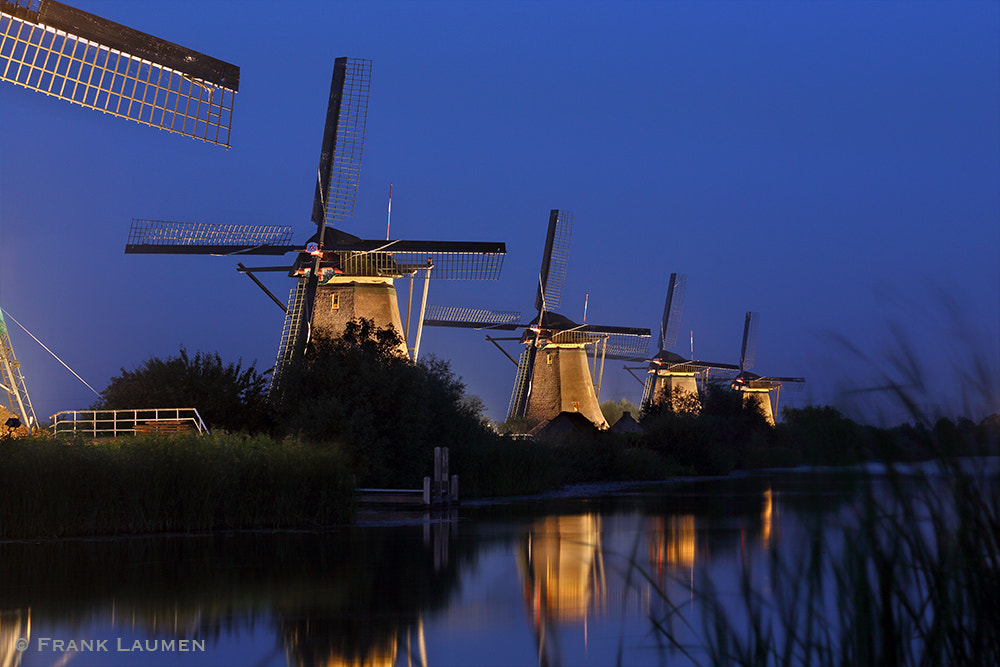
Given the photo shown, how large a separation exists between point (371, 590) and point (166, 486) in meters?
7.84

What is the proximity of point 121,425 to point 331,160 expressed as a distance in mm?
12557

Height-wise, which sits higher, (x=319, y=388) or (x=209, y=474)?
(x=319, y=388)

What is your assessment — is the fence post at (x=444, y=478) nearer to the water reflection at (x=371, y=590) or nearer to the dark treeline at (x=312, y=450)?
the dark treeline at (x=312, y=450)

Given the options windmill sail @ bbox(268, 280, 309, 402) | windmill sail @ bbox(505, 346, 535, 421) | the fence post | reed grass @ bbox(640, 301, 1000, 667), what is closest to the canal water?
reed grass @ bbox(640, 301, 1000, 667)

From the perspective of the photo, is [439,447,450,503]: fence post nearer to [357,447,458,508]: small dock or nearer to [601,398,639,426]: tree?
[357,447,458,508]: small dock

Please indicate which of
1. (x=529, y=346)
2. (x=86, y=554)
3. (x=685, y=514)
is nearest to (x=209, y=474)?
(x=86, y=554)

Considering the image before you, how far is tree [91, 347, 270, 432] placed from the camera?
26359 mm

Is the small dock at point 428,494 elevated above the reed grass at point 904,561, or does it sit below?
above

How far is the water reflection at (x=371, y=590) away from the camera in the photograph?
27.9 ft

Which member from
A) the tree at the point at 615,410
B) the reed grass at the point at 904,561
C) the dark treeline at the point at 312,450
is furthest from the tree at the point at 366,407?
the tree at the point at 615,410

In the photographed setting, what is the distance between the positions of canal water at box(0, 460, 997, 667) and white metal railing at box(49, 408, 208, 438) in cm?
544

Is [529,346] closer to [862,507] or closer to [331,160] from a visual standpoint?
[331,160]

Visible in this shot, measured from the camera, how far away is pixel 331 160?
1389 inches

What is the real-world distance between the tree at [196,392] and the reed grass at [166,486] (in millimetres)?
6688
